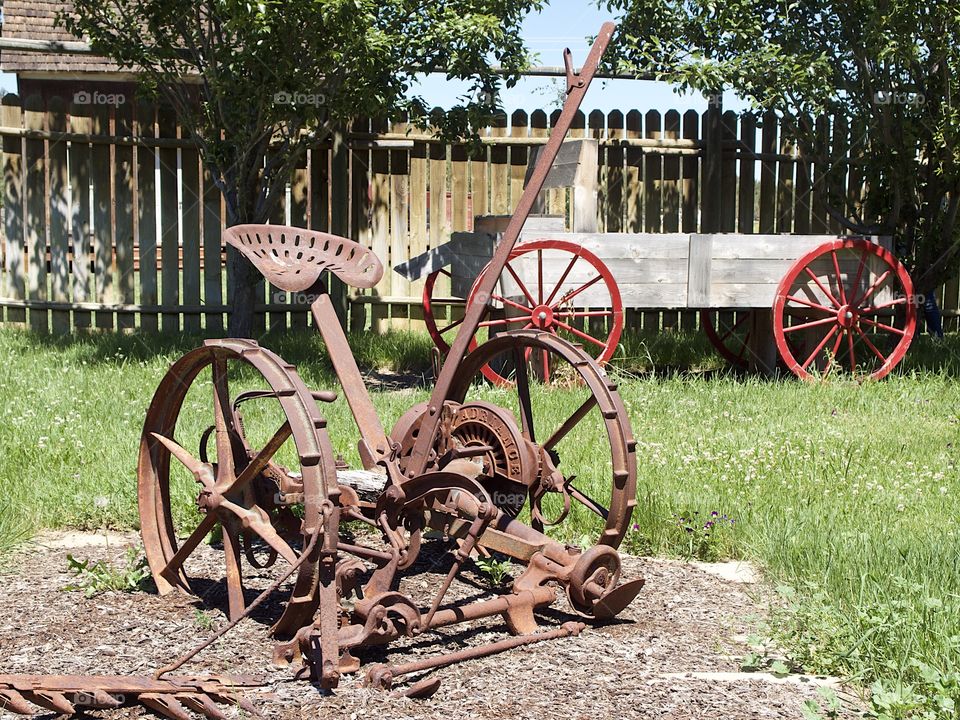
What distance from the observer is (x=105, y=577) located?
407 cm

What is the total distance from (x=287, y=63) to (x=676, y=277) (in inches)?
119

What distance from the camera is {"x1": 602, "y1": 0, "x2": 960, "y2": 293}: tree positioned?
8.17 meters

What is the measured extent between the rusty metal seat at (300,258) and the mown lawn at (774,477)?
1447 mm

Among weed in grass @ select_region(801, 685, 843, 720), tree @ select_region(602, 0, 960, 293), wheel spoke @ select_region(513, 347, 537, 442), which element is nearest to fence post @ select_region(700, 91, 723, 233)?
tree @ select_region(602, 0, 960, 293)

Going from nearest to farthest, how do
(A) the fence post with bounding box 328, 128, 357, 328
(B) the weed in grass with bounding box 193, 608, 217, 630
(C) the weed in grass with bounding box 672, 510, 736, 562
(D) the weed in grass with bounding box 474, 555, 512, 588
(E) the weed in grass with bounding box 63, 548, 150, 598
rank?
(B) the weed in grass with bounding box 193, 608, 217, 630, (E) the weed in grass with bounding box 63, 548, 150, 598, (D) the weed in grass with bounding box 474, 555, 512, 588, (C) the weed in grass with bounding box 672, 510, 736, 562, (A) the fence post with bounding box 328, 128, 357, 328

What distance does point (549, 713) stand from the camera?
303 cm

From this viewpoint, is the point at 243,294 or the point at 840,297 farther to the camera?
the point at 243,294

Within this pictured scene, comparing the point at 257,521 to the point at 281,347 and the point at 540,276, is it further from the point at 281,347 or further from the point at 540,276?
the point at 281,347

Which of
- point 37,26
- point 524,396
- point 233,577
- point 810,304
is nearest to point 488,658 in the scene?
point 233,577

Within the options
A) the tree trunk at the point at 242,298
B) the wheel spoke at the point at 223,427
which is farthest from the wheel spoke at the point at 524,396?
the tree trunk at the point at 242,298

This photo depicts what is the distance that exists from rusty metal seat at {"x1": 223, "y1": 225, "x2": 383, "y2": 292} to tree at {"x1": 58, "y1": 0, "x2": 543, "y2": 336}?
3.49 metres

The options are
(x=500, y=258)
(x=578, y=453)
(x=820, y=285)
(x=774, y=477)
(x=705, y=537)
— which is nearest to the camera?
(x=500, y=258)

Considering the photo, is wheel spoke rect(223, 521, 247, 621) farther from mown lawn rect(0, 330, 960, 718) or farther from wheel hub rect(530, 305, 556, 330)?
wheel hub rect(530, 305, 556, 330)

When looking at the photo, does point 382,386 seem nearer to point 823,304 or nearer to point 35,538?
point 823,304
